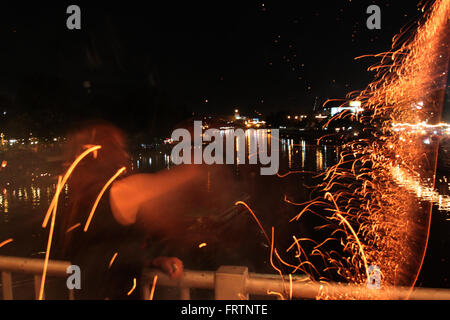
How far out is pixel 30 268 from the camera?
276 cm

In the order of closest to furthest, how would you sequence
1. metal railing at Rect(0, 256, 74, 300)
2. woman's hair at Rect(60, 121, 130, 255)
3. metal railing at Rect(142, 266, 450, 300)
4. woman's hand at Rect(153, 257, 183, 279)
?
metal railing at Rect(142, 266, 450, 300) < woman's hand at Rect(153, 257, 183, 279) < metal railing at Rect(0, 256, 74, 300) < woman's hair at Rect(60, 121, 130, 255)

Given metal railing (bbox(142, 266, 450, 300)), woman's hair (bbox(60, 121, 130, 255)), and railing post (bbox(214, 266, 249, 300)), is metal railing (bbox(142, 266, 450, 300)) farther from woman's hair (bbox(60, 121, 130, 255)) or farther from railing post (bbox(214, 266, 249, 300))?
woman's hair (bbox(60, 121, 130, 255))

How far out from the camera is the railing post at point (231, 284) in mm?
2469

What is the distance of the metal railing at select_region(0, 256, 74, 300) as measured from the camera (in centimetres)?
273

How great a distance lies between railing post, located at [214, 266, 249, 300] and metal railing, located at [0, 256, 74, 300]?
1.18 m

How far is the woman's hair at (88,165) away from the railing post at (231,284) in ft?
18.7

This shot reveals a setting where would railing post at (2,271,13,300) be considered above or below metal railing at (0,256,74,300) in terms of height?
below

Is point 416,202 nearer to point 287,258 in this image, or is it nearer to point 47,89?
point 287,258

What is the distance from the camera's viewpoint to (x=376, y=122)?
685 cm

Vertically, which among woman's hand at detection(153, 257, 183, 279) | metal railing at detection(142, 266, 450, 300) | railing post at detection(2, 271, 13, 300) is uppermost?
woman's hand at detection(153, 257, 183, 279)

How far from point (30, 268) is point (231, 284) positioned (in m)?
1.57

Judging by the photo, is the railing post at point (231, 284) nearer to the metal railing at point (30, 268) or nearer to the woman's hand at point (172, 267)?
the woman's hand at point (172, 267)

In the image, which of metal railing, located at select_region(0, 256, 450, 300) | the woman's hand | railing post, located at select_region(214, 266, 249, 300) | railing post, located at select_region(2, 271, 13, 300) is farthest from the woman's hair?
railing post, located at select_region(214, 266, 249, 300)

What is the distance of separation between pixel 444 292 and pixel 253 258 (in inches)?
216
